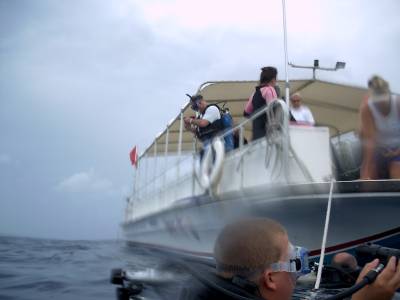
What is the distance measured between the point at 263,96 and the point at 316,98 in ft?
4.87

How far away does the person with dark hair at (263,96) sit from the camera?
3.92m

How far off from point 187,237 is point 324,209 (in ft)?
7.22

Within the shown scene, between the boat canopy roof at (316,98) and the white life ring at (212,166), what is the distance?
1.56ft

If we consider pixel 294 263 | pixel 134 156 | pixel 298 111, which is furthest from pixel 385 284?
pixel 134 156

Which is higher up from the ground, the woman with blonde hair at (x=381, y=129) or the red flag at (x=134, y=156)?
the red flag at (x=134, y=156)

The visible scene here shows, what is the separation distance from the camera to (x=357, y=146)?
3475 millimetres

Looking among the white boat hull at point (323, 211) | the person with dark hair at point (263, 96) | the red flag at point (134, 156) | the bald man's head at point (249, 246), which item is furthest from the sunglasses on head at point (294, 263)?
the red flag at point (134, 156)

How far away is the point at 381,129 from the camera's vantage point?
118 inches

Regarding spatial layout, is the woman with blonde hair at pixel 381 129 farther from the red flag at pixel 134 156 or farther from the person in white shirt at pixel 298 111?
the red flag at pixel 134 156

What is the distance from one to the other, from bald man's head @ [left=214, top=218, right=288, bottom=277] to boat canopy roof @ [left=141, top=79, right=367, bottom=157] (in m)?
3.47

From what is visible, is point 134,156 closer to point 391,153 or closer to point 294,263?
point 391,153

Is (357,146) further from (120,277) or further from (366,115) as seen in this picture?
(120,277)

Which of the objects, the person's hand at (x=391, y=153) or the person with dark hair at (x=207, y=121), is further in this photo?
the person with dark hair at (x=207, y=121)

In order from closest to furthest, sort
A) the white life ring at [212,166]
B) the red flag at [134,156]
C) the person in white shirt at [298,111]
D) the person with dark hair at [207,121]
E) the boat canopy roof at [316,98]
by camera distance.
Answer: the white life ring at [212,166] < the person in white shirt at [298,111] < the person with dark hair at [207,121] < the boat canopy roof at [316,98] < the red flag at [134,156]
